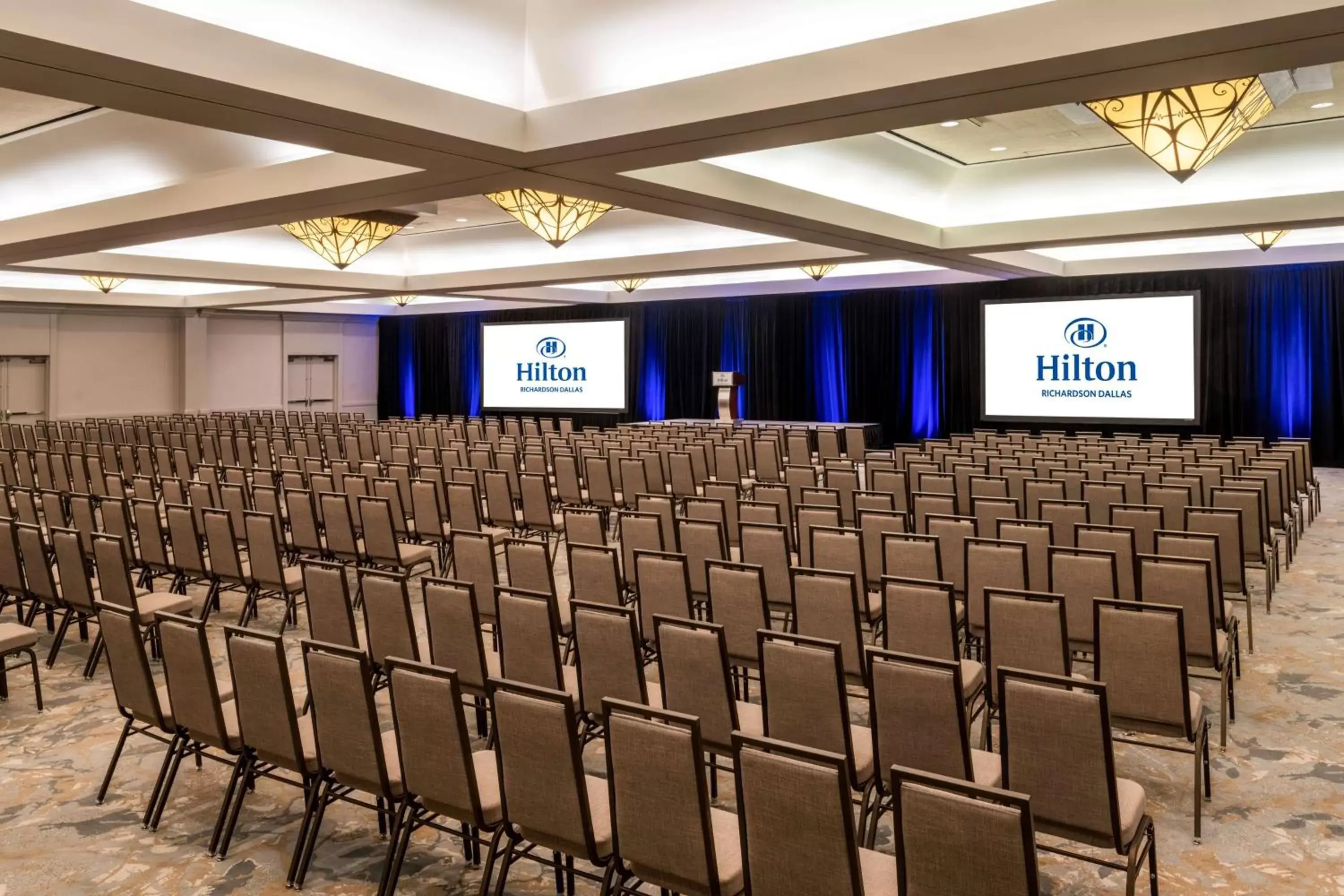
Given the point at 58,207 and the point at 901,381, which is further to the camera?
the point at 901,381

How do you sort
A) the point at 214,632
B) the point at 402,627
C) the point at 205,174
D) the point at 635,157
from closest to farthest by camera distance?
the point at 402,627, the point at 635,157, the point at 214,632, the point at 205,174

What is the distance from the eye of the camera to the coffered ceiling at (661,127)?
476 cm

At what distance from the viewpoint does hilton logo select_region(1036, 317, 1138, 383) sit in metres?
17.2

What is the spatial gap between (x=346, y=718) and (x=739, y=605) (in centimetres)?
216

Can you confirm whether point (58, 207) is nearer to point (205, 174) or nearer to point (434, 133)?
point (205, 174)

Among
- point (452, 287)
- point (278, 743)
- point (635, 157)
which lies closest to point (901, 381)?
point (452, 287)

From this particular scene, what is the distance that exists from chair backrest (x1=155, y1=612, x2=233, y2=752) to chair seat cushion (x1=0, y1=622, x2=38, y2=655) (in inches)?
77.8

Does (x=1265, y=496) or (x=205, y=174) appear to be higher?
(x=205, y=174)

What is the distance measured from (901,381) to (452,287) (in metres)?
9.75

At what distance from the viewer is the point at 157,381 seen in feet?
79.8

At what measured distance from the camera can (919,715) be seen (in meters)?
3.44

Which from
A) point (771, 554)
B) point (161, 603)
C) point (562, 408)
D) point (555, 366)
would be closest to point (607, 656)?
point (771, 554)

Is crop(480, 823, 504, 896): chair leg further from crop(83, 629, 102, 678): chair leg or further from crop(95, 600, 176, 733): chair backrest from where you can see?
crop(83, 629, 102, 678): chair leg

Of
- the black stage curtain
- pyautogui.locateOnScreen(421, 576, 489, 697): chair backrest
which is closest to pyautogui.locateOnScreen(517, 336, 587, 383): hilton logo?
the black stage curtain
